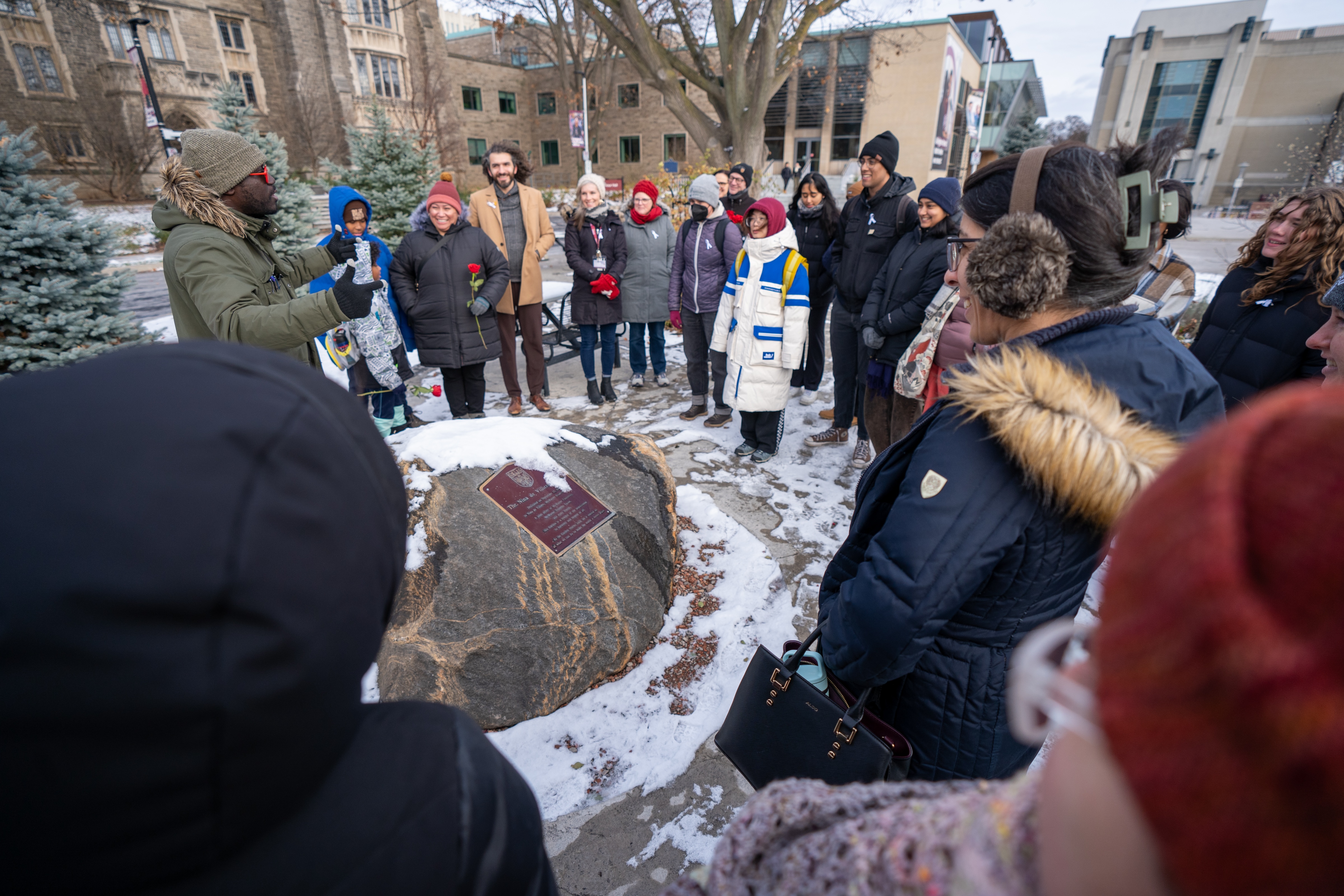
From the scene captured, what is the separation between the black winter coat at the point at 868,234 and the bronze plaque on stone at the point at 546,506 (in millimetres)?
2787

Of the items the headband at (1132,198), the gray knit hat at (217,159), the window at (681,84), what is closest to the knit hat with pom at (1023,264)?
the headband at (1132,198)

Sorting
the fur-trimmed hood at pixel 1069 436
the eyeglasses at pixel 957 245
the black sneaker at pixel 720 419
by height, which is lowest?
the black sneaker at pixel 720 419

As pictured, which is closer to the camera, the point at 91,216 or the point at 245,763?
the point at 245,763

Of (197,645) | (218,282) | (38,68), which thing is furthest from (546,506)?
(38,68)

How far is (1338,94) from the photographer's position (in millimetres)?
37094

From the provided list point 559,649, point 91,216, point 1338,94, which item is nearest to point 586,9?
point 91,216

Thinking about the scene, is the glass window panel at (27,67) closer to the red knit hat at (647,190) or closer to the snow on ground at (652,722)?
the red knit hat at (647,190)

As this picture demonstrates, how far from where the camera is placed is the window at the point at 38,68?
23.6 metres

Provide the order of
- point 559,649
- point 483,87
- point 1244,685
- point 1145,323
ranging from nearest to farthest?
point 1244,685 → point 1145,323 → point 559,649 → point 483,87

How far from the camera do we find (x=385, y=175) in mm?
9289

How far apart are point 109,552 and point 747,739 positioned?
4.96 ft

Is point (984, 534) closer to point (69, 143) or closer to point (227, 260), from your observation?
point (227, 260)

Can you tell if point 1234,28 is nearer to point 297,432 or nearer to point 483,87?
point 483,87

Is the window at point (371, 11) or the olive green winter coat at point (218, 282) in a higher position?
the window at point (371, 11)
